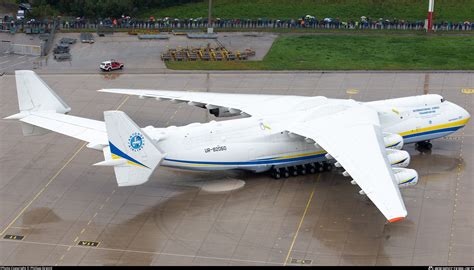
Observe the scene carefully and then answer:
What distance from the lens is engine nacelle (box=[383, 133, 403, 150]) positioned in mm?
74188

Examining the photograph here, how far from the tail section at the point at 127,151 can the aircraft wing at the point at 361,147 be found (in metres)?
12.8

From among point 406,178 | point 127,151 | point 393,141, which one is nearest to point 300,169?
point 393,141

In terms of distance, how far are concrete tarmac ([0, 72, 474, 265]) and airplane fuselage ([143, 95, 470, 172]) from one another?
1.97m

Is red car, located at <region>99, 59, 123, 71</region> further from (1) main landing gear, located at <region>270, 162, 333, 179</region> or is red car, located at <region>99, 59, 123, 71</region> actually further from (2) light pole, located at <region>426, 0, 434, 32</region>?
(2) light pole, located at <region>426, 0, 434, 32</region>

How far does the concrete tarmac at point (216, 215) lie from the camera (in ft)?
206

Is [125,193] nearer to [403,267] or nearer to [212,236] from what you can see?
[212,236]

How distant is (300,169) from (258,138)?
4.67 metres

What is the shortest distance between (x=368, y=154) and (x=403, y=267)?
10118 mm

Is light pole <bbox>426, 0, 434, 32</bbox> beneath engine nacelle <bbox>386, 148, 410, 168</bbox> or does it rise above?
above

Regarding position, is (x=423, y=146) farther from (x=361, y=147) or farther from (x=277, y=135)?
(x=277, y=135)

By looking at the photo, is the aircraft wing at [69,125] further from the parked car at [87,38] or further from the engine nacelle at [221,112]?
the parked car at [87,38]

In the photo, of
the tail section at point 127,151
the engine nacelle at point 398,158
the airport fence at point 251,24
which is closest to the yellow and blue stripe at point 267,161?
the tail section at point 127,151

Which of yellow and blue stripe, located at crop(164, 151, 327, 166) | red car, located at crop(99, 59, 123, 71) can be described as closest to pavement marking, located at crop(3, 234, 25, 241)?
yellow and blue stripe, located at crop(164, 151, 327, 166)

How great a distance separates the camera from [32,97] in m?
76.1
